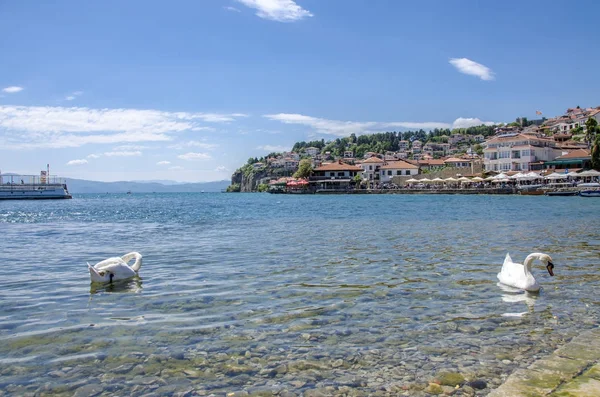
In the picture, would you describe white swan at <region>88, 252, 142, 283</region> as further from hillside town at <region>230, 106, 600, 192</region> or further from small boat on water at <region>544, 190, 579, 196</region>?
hillside town at <region>230, 106, 600, 192</region>

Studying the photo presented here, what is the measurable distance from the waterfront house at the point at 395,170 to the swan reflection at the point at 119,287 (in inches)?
3965

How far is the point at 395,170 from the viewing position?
10769 cm

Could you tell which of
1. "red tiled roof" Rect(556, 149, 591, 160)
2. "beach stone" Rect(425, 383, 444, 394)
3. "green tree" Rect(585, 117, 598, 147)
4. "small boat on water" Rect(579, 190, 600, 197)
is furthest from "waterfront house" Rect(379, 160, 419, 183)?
"beach stone" Rect(425, 383, 444, 394)

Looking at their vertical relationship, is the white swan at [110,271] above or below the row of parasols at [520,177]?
below

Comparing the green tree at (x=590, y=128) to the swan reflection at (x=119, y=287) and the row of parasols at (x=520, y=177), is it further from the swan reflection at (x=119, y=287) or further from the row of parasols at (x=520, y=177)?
the swan reflection at (x=119, y=287)

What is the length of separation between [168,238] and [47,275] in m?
8.34

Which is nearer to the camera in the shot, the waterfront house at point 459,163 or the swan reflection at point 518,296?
the swan reflection at point 518,296

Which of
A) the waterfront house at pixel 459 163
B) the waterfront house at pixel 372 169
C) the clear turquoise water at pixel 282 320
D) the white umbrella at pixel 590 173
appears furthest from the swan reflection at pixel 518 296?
the waterfront house at pixel 372 169

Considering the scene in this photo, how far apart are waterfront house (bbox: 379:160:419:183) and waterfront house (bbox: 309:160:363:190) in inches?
312

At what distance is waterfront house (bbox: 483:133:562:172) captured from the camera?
81125mm

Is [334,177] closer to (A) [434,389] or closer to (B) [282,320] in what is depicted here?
(B) [282,320]

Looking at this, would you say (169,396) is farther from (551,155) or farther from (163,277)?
(551,155)

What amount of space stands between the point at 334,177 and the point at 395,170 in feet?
55.7

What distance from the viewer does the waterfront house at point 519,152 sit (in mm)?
81125
